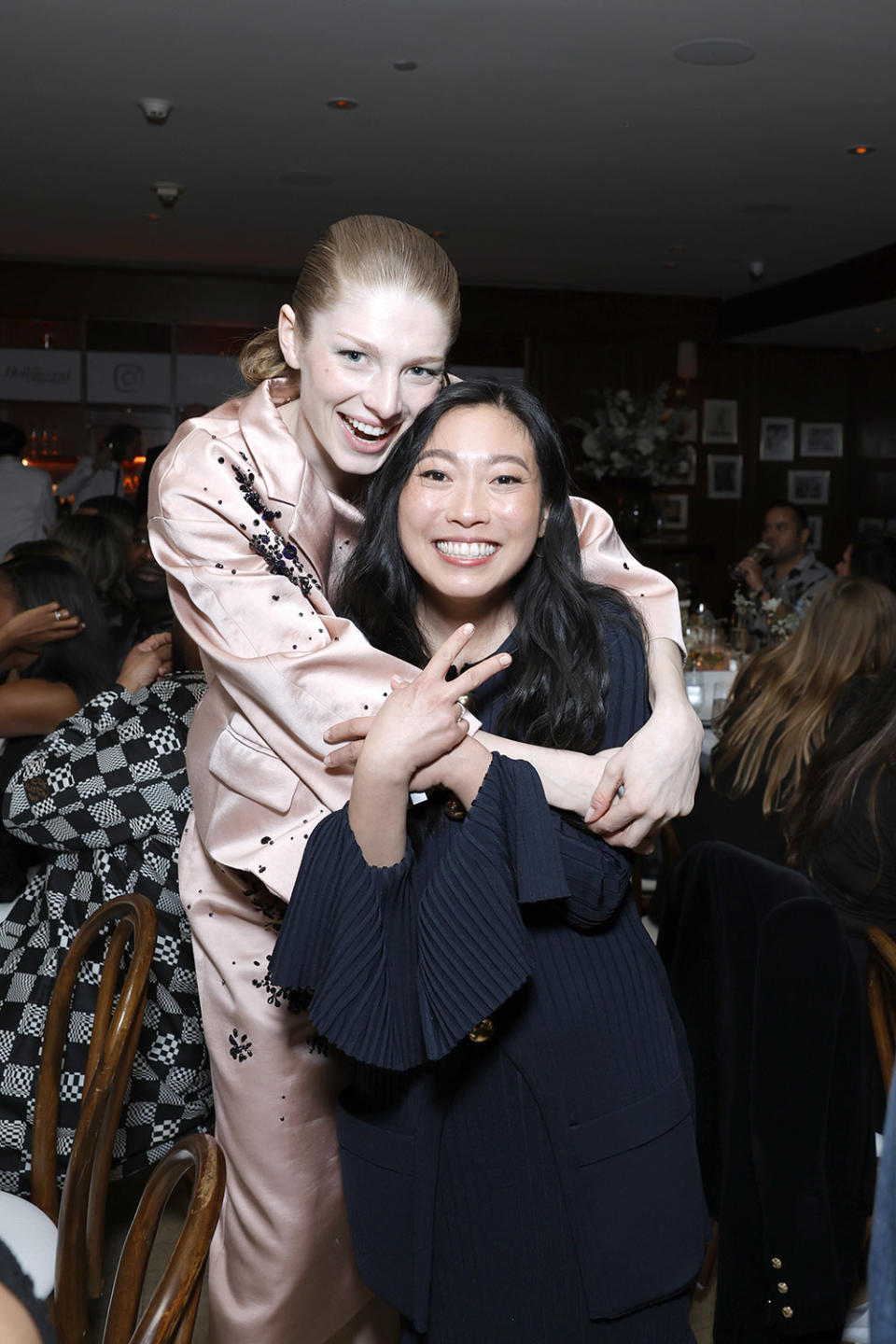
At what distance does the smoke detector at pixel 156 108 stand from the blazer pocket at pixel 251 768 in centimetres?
442

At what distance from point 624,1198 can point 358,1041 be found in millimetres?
328

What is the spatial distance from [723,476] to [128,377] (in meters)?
4.86

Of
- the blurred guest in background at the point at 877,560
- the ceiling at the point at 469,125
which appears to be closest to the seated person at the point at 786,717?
the blurred guest in background at the point at 877,560

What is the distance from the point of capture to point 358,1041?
125 centimetres

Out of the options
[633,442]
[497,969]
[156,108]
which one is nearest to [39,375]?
[633,442]

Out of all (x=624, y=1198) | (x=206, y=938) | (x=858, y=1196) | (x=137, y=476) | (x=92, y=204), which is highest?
(x=92, y=204)

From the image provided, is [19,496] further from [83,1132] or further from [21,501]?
[83,1132]

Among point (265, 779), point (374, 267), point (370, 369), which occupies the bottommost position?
point (265, 779)

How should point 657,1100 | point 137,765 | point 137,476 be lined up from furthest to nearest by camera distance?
1. point 137,476
2. point 137,765
3. point 657,1100

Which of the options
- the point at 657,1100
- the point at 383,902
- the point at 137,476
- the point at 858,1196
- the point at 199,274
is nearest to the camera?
the point at 383,902

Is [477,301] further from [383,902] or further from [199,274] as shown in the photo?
[383,902]

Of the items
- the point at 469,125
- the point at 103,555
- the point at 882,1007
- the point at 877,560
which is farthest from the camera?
the point at 469,125

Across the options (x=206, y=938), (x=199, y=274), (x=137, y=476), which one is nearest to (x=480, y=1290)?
(x=206, y=938)

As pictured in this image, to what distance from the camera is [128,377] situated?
986cm
